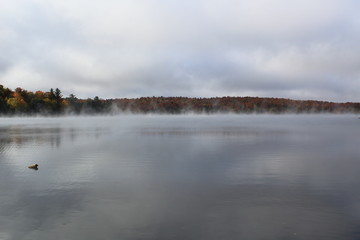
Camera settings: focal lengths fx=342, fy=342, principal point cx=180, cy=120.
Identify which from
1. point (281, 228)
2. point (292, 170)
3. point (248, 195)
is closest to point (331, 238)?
point (281, 228)

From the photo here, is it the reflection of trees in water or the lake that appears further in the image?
the reflection of trees in water

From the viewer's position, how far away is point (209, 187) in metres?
19.7

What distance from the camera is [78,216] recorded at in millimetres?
14516

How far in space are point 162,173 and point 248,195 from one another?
842 centimetres

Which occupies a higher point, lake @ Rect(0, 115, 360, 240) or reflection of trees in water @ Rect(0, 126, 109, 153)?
lake @ Rect(0, 115, 360, 240)

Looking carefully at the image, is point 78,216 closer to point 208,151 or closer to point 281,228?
point 281,228

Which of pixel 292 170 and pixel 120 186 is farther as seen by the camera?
pixel 292 170

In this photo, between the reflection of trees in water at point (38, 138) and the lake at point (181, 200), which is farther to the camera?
the reflection of trees in water at point (38, 138)

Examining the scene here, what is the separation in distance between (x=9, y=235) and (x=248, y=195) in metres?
11.1

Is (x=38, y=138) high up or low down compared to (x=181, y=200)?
down

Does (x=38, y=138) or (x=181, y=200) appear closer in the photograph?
(x=181, y=200)

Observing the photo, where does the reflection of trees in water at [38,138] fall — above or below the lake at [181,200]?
below

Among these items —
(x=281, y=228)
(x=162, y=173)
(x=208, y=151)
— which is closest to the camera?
(x=281, y=228)

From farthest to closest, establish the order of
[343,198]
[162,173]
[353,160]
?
[353,160] → [162,173] → [343,198]
